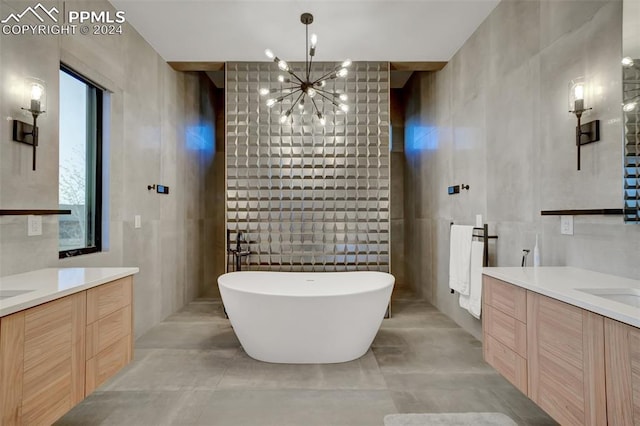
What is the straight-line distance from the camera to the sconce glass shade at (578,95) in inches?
72.2

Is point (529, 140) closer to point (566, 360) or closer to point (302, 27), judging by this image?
point (566, 360)

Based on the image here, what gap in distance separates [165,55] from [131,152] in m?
1.25

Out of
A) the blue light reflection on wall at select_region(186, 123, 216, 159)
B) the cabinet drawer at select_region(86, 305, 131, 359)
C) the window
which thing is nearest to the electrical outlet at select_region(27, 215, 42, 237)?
the window

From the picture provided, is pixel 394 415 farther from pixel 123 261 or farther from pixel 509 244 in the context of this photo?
pixel 123 261

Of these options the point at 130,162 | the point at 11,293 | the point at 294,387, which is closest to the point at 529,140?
the point at 294,387

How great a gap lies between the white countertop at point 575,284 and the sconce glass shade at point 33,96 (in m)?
2.66

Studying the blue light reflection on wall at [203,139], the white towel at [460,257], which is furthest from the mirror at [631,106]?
the blue light reflection on wall at [203,139]

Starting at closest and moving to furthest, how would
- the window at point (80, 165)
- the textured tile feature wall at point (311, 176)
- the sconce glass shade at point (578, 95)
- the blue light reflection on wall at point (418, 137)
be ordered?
the sconce glass shade at point (578, 95), the window at point (80, 165), the textured tile feature wall at point (311, 176), the blue light reflection on wall at point (418, 137)

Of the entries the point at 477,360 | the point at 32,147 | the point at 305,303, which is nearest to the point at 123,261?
the point at 32,147

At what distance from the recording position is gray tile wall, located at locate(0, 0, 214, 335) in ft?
5.82

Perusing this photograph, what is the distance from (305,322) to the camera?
95.8 inches

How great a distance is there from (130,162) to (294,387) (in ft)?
7.57

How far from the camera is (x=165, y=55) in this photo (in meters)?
3.50

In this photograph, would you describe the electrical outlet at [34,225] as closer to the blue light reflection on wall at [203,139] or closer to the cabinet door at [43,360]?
the cabinet door at [43,360]
